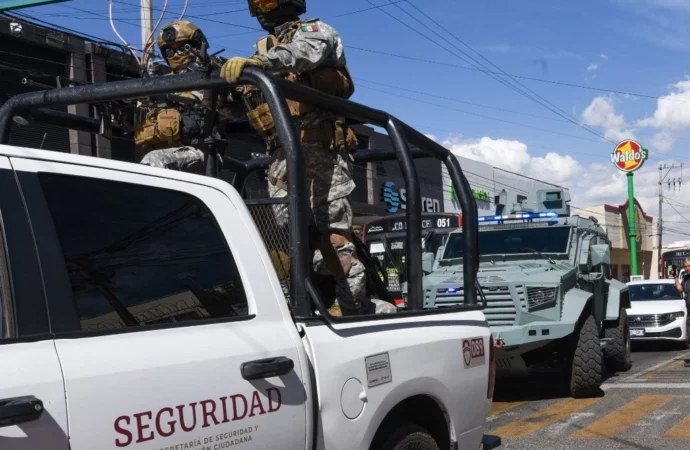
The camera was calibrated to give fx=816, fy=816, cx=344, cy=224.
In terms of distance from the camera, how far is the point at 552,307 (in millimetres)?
9320

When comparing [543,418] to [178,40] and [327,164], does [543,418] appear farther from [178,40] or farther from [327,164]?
[178,40]

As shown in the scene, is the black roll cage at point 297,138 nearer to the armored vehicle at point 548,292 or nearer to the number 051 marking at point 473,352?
the number 051 marking at point 473,352

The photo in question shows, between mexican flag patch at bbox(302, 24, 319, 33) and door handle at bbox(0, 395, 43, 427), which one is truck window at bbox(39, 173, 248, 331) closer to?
door handle at bbox(0, 395, 43, 427)

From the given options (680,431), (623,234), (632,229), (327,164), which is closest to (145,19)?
(327,164)

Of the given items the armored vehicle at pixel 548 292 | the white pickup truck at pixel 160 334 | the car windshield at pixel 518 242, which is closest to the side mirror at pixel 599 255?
the armored vehicle at pixel 548 292

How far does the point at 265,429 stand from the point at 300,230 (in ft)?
2.53

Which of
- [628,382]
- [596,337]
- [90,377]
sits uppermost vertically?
[90,377]

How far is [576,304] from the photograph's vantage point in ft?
30.9

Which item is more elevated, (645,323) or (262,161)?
(262,161)

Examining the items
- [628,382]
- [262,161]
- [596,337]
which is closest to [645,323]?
[628,382]

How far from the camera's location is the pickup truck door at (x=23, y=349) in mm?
1964

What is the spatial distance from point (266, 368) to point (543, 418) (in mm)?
6034

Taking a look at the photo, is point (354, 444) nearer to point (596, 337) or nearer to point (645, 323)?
point (596, 337)

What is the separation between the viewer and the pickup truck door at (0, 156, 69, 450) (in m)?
1.96
